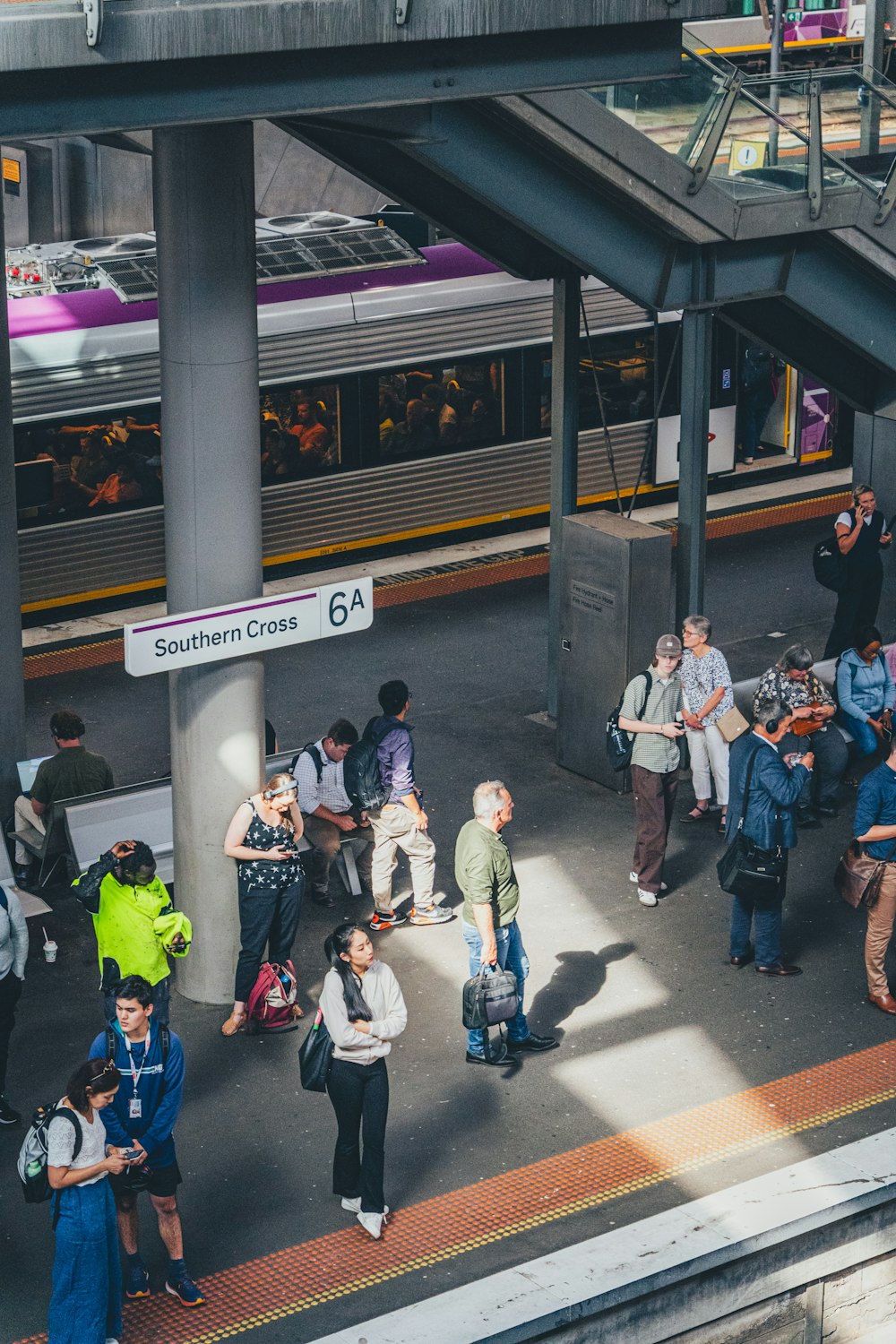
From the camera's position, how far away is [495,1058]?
9.83 m

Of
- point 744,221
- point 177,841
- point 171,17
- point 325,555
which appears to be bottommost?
point 325,555

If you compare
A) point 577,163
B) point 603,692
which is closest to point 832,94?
point 577,163

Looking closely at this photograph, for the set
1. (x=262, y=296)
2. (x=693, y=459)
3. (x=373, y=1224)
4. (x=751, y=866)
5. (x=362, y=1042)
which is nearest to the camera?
(x=362, y=1042)

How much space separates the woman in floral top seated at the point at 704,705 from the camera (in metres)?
12.0

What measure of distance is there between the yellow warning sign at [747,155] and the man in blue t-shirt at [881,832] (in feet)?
13.3

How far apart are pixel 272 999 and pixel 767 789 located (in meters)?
2.71

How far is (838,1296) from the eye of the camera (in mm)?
8234

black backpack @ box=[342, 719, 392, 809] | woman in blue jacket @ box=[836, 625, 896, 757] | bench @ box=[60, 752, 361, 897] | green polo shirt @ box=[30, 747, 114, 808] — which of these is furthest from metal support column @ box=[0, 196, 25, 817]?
woman in blue jacket @ box=[836, 625, 896, 757]

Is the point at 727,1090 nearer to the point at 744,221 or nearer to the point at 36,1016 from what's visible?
the point at 36,1016

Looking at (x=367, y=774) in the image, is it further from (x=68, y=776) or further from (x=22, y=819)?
(x=22, y=819)

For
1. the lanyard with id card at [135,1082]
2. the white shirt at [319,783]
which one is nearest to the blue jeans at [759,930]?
the white shirt at [319,783]

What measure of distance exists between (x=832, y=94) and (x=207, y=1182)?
769 centimetres

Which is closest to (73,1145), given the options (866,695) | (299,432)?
(866,695)

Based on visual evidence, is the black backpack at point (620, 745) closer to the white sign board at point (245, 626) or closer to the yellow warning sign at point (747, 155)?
the white sign board at point (245, 626)
